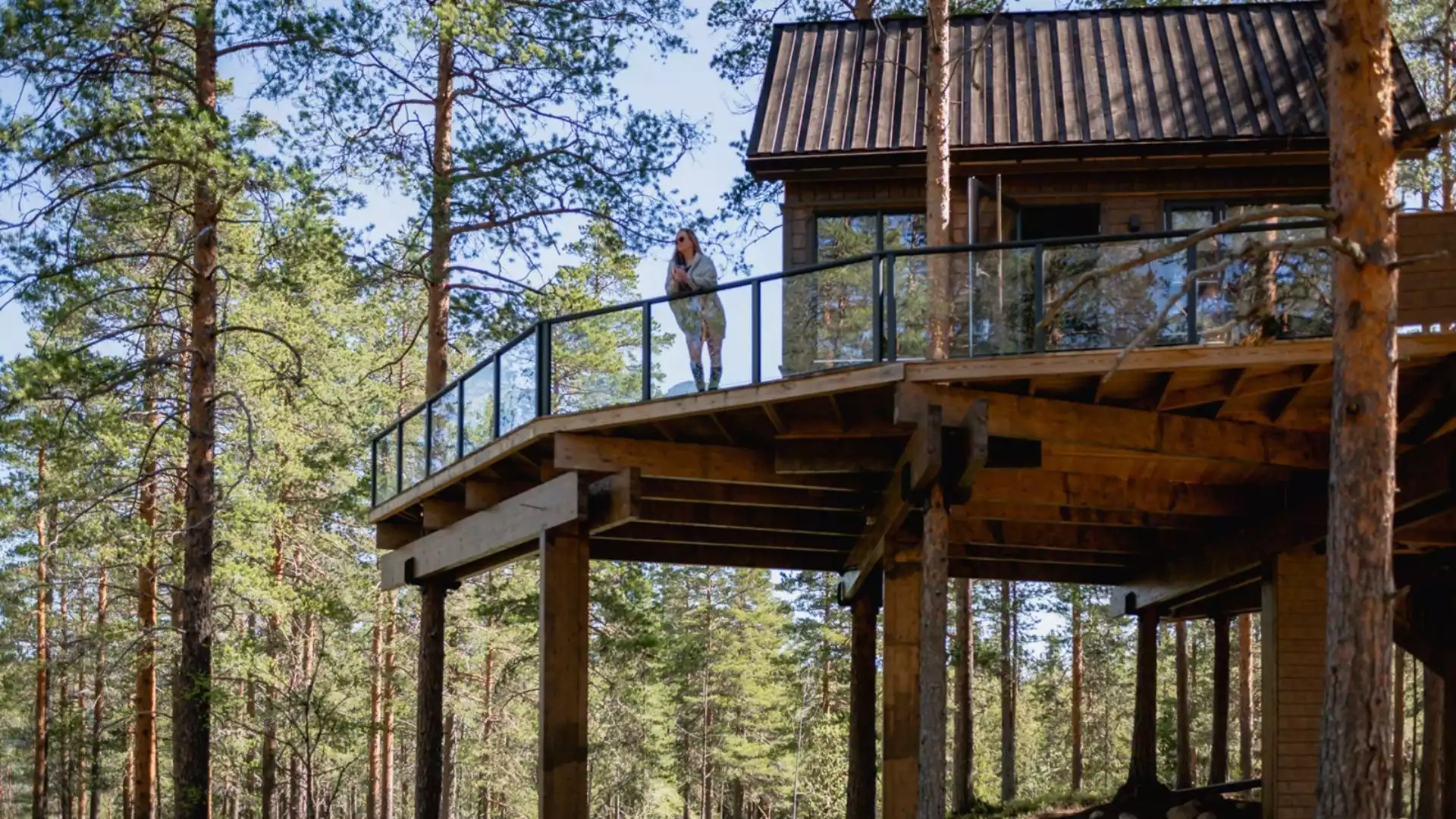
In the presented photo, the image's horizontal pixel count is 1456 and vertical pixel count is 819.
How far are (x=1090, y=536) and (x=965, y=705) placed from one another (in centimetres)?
938

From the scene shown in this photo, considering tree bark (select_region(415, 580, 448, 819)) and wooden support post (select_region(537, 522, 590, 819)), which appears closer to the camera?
wooden support post (select_region(537, 522, 590, 819))

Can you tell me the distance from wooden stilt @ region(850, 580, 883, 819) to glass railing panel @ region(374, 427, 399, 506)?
19.7 feet

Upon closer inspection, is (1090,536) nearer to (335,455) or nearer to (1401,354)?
(1401,354)

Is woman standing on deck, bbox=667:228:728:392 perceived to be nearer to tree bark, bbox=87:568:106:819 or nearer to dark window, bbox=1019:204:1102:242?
dark window, bbox=1019:204:1102:242

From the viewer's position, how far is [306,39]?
19.0m

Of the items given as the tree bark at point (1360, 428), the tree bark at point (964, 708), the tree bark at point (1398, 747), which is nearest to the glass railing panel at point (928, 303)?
the tree bark at point (1360, 428)

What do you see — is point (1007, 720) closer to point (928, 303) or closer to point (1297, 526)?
point (1297, 526)

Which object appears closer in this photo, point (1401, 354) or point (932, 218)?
point (1401, 354)

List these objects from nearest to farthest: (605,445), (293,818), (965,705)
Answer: (605,445), (965,705), (293,818)

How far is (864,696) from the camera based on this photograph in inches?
774

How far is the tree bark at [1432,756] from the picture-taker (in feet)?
64.3

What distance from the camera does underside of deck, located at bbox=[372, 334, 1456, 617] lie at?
476 inches

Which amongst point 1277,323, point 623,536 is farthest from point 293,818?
point 1277,323

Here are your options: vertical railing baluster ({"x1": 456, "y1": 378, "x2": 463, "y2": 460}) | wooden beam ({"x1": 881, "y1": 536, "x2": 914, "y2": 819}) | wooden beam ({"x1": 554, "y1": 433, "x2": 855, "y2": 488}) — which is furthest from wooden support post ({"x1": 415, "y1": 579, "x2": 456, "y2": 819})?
wooden beam ({"x1": 881, "y1": 536, "x2": 914, "y2": 819})
